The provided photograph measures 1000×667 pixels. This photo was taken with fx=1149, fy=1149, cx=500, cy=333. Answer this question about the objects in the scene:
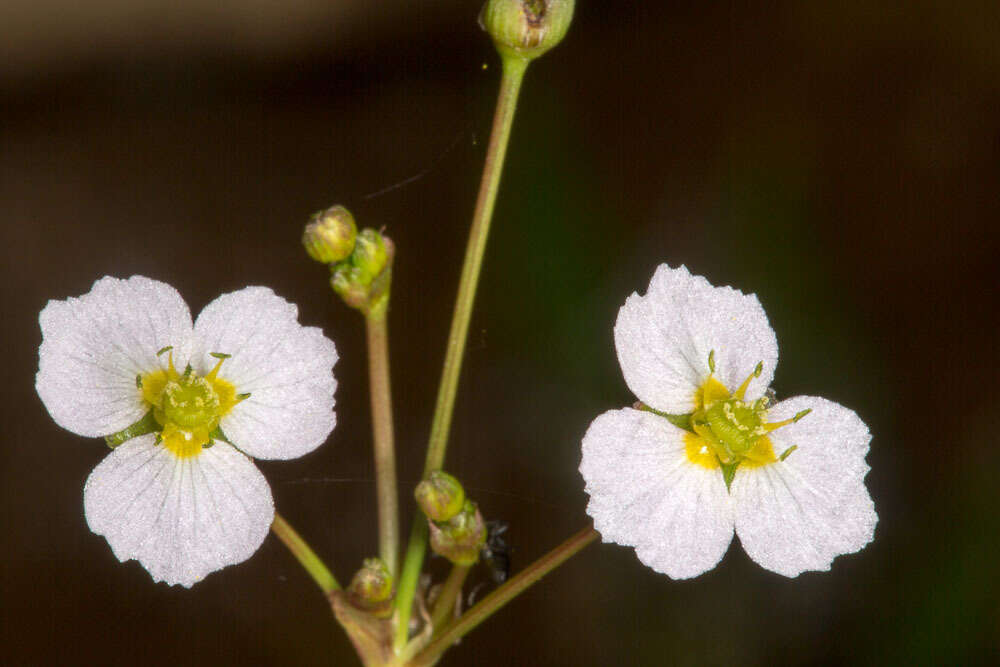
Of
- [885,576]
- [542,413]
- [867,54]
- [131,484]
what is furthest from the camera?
[867,54]

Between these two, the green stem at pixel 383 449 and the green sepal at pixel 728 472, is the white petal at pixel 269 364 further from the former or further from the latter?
the green sepal at pixel 728 472

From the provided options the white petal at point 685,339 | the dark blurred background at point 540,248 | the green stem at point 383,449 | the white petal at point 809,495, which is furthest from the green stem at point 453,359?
the dark blurred background at point 540,248

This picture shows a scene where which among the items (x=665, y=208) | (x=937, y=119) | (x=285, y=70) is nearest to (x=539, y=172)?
(x=665, y=208)

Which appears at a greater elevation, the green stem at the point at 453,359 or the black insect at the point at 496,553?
the green stem at the point at 453,359

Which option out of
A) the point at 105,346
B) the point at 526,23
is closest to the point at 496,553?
the point at 105,346

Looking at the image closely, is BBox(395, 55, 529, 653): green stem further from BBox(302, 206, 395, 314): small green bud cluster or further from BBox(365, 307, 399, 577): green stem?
BBox(302, 206, 395, 314): small green bud cluster

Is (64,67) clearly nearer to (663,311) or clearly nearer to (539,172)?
(539,172)
